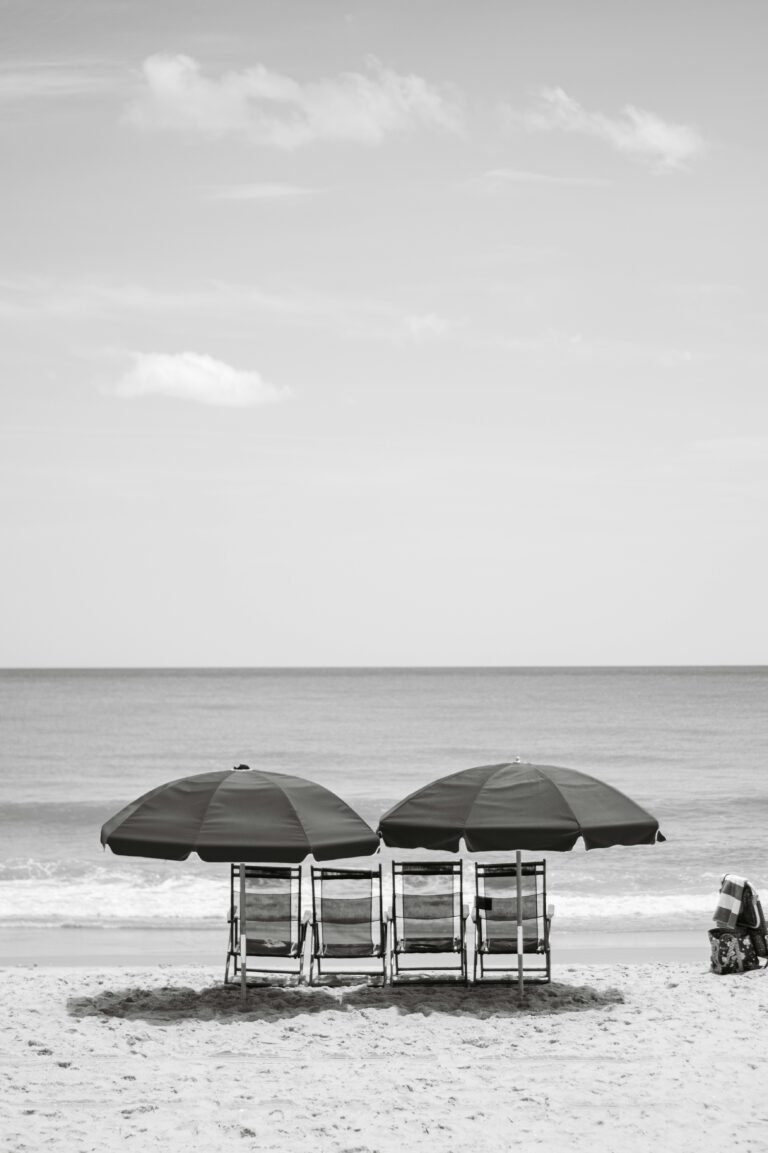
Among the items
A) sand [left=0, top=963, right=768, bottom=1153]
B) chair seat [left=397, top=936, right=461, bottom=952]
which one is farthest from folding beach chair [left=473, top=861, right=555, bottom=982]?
sand [left=0, top=963, right=768, bottom=1153]

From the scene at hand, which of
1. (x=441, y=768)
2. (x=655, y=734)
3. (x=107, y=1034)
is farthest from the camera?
(x=655, y=734)

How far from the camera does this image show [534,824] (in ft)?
25.1

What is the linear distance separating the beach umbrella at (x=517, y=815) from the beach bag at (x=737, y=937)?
6.38 ft

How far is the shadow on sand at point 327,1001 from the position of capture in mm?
8078

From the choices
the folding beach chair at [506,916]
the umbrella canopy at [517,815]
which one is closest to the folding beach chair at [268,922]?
the umbrella canopy at [517,815]

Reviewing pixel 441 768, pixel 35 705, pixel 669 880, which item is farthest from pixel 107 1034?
pixel 35 705

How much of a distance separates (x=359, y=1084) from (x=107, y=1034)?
6.21ft

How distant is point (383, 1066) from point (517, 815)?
1.76 m

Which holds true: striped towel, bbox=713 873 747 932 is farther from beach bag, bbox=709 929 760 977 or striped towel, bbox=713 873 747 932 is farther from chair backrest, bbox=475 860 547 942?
chair backrest, bbox=475 860 547 942

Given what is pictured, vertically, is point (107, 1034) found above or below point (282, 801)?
below

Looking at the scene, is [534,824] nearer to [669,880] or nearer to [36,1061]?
[36,1061]

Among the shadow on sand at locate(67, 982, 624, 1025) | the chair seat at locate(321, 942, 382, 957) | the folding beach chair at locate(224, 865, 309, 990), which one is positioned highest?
the folding beach chair at locate(224, 865, 309, 990)

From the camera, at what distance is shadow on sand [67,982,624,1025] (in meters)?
8.08

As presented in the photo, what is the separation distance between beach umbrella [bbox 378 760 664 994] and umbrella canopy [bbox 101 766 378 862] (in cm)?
36
